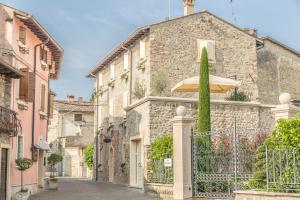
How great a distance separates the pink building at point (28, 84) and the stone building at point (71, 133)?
20.5 meters

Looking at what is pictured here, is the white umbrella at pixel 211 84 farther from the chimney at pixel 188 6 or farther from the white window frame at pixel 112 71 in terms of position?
the white window frame at pixel 112 71

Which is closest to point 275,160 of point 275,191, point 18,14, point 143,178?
point 275,191

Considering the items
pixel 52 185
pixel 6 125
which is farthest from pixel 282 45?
pixel 6 125

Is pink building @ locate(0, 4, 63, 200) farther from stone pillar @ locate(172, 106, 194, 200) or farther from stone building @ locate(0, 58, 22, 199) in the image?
stone pillar @ locate(172, 106, 194, 200)

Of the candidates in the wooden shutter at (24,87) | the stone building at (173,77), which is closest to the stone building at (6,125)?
the wooden shutter at (24,87)

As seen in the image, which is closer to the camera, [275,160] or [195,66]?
[275,160]

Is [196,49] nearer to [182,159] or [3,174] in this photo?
[182,159]

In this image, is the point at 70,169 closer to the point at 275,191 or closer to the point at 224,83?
the point at 224,83

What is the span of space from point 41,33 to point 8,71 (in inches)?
220

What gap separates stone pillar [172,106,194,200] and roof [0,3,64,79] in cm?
791

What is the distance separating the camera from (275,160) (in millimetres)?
11312

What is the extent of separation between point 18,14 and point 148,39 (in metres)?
8.00

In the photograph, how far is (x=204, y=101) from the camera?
1903 cm

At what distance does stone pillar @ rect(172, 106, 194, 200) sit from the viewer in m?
15.7
